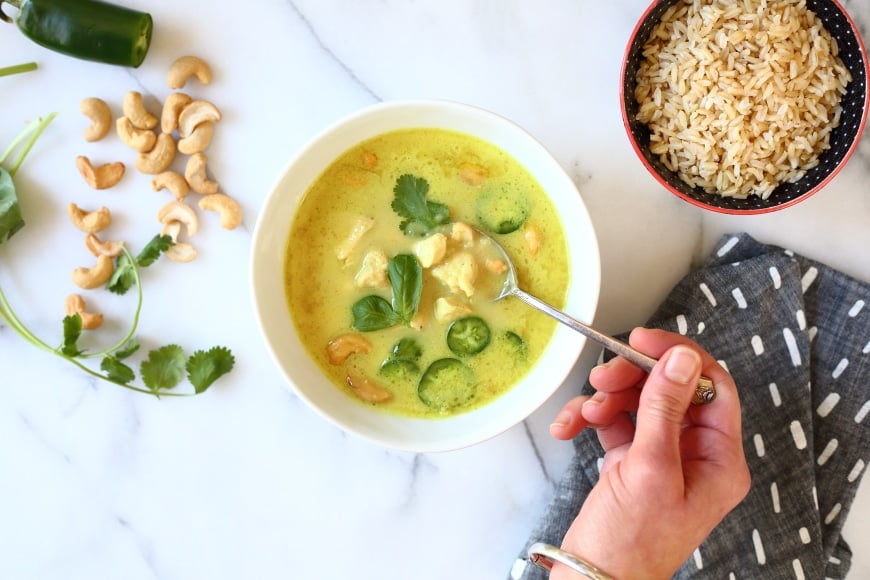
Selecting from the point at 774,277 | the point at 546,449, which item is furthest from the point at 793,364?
the point at 546,449

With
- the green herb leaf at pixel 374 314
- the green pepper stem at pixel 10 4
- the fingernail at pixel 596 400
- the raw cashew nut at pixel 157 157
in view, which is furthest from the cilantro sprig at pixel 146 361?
the fingernail at pixel 596 400

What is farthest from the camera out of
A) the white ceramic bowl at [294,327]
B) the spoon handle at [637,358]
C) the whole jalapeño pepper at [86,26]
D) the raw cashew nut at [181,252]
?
the raw cashew nut at [181,252]

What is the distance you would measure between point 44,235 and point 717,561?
198 cm

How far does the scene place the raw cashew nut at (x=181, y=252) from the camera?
2.13 metres

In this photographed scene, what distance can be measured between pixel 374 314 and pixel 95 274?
78 centimetres

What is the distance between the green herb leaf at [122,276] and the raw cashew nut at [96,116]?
0.32 m

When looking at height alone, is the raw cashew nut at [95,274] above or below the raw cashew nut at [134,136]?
below

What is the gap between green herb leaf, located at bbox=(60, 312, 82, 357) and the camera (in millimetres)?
2066

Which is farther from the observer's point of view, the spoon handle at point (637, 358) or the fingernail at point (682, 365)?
the spoon handle at point (637, 358)

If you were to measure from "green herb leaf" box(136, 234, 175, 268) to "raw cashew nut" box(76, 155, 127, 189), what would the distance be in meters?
0.20

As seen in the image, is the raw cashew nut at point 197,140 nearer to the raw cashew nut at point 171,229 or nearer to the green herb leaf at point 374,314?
the raw cashew nut at point 171,229

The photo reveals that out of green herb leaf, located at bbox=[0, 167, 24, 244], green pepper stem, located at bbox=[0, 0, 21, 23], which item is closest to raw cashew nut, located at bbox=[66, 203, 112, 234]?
green herb leaf, located at bbox=[0, 167, 24, 244]

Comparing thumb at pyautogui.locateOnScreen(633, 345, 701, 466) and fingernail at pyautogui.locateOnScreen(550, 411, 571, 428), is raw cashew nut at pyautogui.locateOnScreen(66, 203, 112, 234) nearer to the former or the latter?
fingernail at pyautogui.locateOnScreen(550, 411, 571, 428)

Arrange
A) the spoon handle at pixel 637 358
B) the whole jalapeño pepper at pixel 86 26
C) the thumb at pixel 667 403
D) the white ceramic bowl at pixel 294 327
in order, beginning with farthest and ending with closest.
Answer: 1. the whole jalapeño pepper at pixel 86 26
2. the white ceramic bowl at pixel 294 327
3. the spoon handle at pixel 637 358
4. the thumb at pixel 667 403
